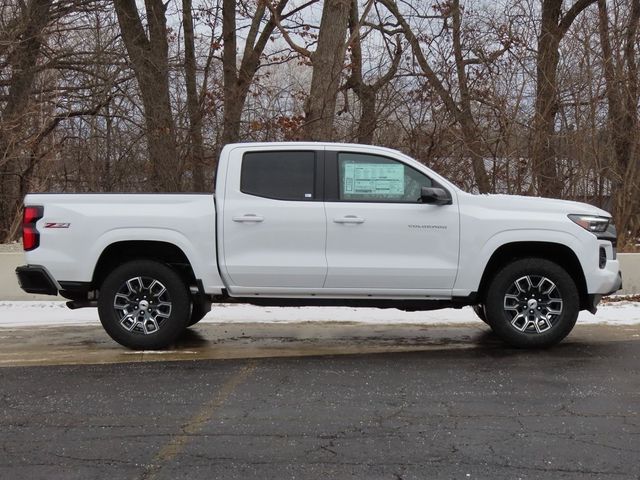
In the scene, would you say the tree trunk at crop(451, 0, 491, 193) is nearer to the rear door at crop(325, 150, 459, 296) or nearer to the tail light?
the rear door at crop(325, 150, 459, 296)

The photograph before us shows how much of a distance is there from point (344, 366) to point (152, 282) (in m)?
2.11

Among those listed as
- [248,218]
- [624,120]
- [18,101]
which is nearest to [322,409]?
[248,218]

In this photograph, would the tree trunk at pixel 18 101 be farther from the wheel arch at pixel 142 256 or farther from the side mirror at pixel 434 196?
the side mirror at pixel 434 196

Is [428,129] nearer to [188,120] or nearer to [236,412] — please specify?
[188,120]

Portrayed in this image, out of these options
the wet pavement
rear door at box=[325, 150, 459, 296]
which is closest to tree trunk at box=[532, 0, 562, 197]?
the wet pavement

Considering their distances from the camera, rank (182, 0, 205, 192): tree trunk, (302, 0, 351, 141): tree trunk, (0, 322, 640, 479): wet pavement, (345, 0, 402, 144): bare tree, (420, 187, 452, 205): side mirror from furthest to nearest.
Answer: (182, 0, 205, 192): tree trunk, (345, 0, 402, 144): bare tree, (302, 0, 351, 141): tree trunk, (420, 187, 452, 205): side mirror, (0, 322, 640, 479): wet pavement

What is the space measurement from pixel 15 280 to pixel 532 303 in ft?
24.8

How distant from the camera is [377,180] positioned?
6.55 meters

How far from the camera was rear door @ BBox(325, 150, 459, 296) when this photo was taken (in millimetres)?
6375

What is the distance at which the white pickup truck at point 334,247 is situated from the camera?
6.38 metres

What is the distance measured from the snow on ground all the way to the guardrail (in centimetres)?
35

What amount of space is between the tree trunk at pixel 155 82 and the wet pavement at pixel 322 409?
5.83 metres

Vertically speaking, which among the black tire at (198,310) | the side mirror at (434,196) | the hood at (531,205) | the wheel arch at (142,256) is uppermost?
the side mirror at (434,196)

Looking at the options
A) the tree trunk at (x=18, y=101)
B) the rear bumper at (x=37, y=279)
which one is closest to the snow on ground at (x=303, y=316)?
the rear bumper at (x=37, y=279)
